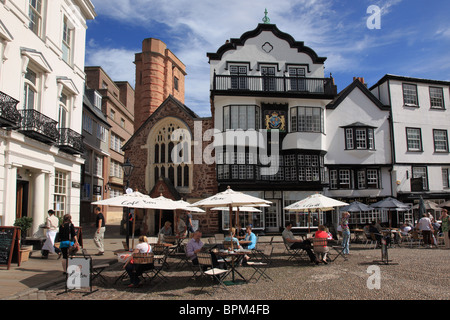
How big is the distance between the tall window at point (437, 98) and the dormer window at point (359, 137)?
6058mm

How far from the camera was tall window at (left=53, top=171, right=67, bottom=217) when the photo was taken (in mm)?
17281

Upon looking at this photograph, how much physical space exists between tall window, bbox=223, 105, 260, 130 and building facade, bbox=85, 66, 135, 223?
46.1 feet

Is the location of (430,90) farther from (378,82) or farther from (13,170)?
(13,170)

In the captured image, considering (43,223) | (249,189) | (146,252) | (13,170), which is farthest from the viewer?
(249,189)

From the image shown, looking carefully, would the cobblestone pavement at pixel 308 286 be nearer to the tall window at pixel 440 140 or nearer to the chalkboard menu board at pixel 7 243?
the chalkboard menu board at pixel 7 243

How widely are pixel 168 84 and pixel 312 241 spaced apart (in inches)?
1172

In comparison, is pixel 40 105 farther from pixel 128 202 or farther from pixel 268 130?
pixel 268 130

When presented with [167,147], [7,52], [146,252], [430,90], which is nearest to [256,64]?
[167,147]

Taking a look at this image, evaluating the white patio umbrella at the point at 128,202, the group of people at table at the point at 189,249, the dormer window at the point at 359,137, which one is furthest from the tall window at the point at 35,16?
the dormer window at the point at 359,137

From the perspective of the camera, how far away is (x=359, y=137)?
27188 millimetres

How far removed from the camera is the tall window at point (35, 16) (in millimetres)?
15320

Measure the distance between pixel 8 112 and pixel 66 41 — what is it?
760 centimetres

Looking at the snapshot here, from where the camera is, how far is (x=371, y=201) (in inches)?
→ 1059

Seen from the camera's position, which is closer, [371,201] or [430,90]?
[371,201]
